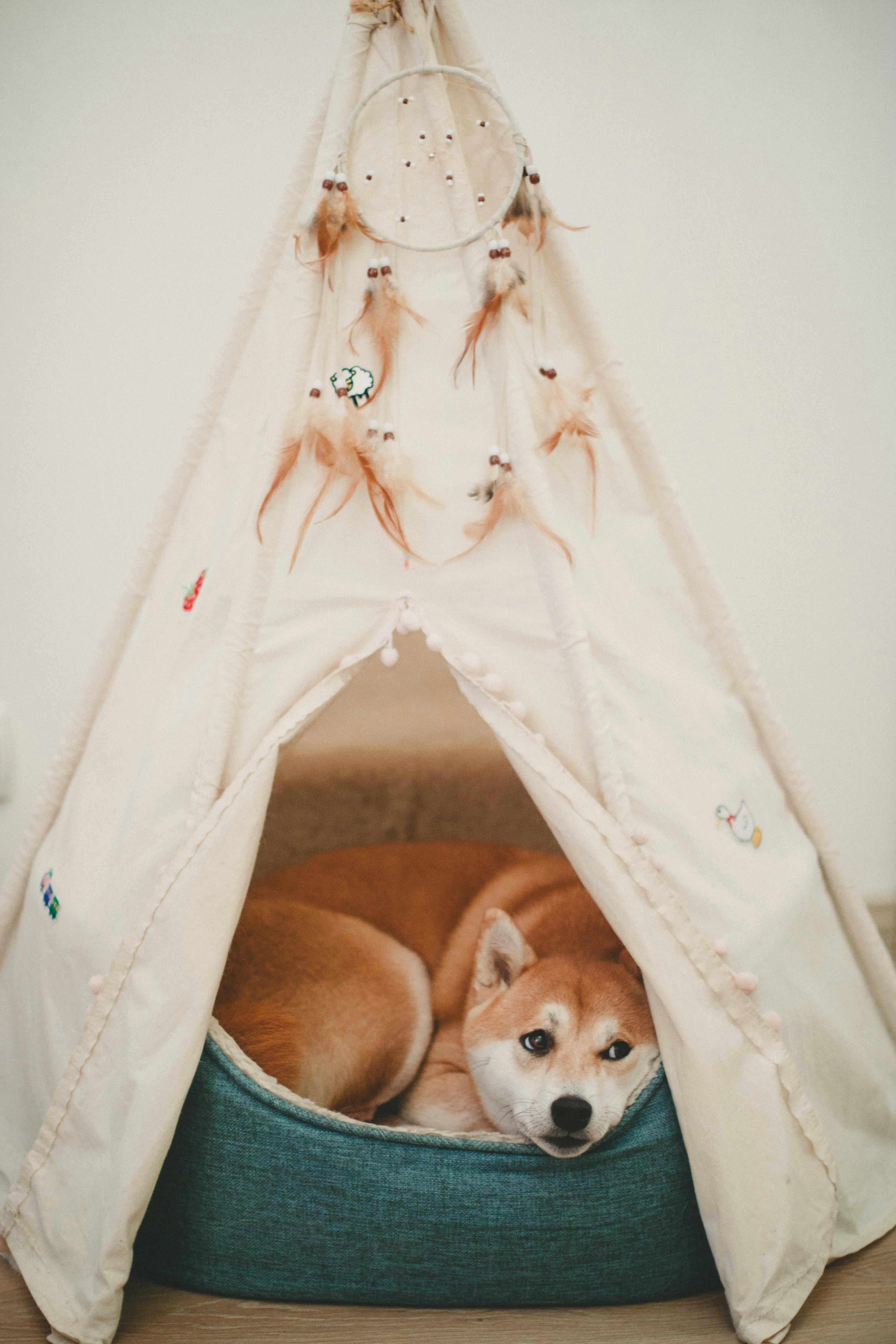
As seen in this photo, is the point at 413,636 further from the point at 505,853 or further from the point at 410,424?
the point at 410,424

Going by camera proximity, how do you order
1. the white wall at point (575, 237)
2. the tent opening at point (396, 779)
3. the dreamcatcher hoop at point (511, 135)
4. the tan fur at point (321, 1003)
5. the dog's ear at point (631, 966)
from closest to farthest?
the dreamcatcher hoop at point (511, 135) < the tan fur at point (321, 1003) < the dog's ear at point (631, 966) < the white wall at point (575, 237) < the tent opening at point (396, 779)

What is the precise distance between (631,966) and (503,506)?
2.80 feet

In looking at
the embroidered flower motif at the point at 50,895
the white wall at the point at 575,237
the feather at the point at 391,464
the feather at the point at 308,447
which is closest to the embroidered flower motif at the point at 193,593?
the feather at the point at 308,447

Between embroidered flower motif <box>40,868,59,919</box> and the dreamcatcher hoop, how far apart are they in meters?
1.18

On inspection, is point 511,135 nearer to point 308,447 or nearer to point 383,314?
point 383,314

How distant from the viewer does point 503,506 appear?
1.21 m

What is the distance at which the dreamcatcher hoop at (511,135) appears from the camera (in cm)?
117

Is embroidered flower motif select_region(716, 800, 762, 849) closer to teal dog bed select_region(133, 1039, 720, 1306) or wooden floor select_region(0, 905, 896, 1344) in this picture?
teal dog bed select_region(133, 1039, 720, 1306)

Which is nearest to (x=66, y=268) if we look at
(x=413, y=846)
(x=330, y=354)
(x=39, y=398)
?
(x=39, y=398)

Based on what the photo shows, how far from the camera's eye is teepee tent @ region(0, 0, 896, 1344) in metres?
1.06

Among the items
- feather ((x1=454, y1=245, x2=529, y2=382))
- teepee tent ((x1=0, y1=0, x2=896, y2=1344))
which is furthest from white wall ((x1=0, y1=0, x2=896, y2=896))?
feather ((x1=454, y1=245, x2=529, y2=382))

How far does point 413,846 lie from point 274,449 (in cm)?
101

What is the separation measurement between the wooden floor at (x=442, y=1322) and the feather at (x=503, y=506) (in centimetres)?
111

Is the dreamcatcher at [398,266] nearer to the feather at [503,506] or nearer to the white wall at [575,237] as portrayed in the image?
the feather at [503,506]
